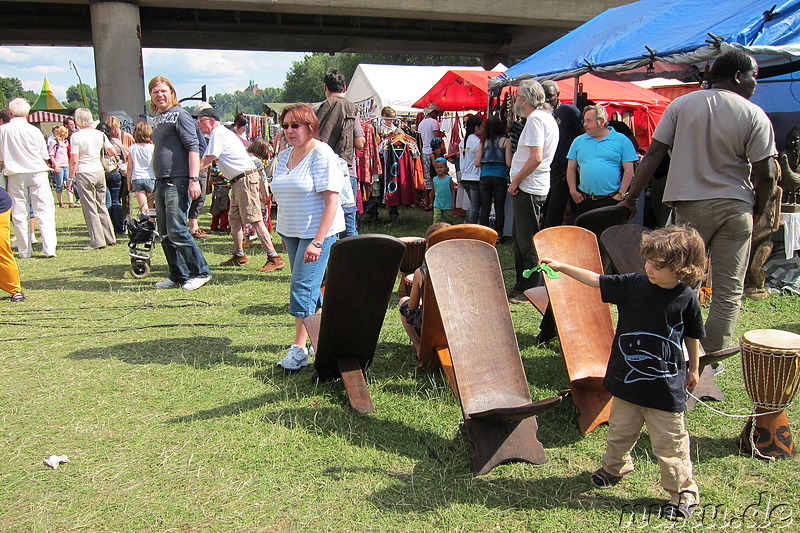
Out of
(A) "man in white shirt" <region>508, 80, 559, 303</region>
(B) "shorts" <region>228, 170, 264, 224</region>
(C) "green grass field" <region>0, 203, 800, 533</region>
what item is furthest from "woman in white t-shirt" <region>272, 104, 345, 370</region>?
(B) "shorts" <region>228, 170, 264, 224</region>

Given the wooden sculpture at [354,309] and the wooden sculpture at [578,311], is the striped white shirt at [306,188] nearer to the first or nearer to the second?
the wooden sculpture at [354,309]

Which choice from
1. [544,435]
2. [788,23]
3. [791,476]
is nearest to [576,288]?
[544,435]

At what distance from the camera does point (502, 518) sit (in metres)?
2.86

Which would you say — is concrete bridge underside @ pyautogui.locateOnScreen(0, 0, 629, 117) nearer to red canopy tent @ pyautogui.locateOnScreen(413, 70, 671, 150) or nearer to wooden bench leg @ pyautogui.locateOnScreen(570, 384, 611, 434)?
red canopy tent @ pyautogui.locateOnScreen(413, 70, 671, 150)

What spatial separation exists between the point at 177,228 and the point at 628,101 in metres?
9.05

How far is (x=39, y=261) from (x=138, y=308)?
10.7 ft

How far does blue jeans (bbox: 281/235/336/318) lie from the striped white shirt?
0.09 metres

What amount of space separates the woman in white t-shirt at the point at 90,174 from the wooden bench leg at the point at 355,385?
677cm

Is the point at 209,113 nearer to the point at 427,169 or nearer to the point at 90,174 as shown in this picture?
the point at 90,174

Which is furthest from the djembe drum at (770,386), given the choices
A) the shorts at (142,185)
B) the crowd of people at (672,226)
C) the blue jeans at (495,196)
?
the shorts at (142,185)

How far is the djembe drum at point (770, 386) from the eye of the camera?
10.4 ft

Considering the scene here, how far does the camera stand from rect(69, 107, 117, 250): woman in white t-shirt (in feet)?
30.5

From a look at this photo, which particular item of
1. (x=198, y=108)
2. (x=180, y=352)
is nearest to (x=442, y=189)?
(x=198, y=108)

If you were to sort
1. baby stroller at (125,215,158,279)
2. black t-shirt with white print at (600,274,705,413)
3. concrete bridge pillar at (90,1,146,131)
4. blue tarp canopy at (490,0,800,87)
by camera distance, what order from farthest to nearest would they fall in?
1. concrete bridge pillar at (90,1,146,131)
2. baby stroller at (125,215,158,279)
3. blue tarp canopy at (490,0,800,87)
4. black t-shirt with white print at (600,274,705,413)
